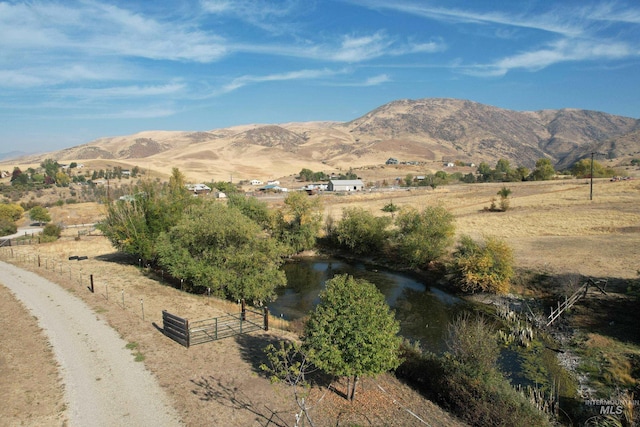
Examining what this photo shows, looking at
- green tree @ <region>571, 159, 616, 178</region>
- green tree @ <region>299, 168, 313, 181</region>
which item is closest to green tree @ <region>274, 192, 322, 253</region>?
green tree @ <region>571, 159, 616, 178</region>

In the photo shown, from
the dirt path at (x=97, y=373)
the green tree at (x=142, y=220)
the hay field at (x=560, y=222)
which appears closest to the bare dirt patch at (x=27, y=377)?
the dirt path at (x=97, y=373)

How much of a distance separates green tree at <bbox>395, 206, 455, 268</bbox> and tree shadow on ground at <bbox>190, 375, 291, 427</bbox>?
27.3m

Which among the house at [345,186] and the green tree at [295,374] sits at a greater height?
the house at [345,186]

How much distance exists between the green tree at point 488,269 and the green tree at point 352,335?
837 inches

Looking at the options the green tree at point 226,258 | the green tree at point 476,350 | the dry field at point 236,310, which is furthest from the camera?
the green tree at point 226,258

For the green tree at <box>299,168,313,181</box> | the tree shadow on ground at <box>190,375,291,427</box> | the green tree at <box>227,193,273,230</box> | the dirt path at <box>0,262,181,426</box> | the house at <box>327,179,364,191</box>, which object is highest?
the green tree at <box>299,168,313,181</box>

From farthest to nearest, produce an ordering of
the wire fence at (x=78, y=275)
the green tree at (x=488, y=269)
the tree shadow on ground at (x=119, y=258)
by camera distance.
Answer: the tree shadow on ground at (x=119, y=258)
the green tree at (x=488, y=269)
the wire fence at (x=78, y=275)

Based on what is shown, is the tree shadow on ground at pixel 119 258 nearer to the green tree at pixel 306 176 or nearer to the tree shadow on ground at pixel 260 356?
the tree shadow on ground at pixel 260 356

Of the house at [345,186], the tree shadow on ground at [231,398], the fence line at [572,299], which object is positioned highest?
the house at [345,186]

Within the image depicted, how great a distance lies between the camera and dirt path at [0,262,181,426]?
1208 cm

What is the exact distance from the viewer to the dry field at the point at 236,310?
42.3 ft

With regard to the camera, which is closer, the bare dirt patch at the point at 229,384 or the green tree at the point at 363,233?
the bare dirt patch at the point at 229,384

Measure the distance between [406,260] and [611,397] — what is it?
82.5 ft

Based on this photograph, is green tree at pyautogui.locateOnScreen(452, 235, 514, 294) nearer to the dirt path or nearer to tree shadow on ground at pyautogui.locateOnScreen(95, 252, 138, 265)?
the dirt path
